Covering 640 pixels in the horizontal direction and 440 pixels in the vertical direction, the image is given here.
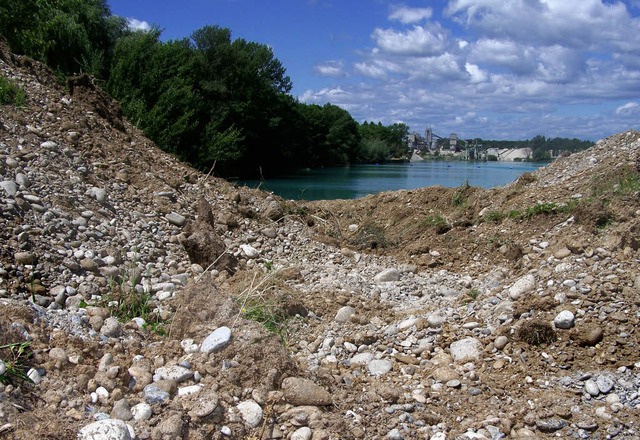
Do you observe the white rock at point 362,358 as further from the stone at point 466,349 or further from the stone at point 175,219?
the stone at point 175,219

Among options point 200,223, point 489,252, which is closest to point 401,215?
point 489,252

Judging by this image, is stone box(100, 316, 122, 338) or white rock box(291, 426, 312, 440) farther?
stone box(100, 316, 122, 338)

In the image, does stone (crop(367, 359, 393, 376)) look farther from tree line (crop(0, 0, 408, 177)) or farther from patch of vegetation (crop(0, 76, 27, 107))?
tree line (crop(0, 0, 408, 177))

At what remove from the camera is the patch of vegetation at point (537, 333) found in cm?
464

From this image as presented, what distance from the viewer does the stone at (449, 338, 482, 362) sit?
4.74 m

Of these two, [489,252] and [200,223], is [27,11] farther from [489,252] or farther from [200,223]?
[489,252]

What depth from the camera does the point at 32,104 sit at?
27.0 feet

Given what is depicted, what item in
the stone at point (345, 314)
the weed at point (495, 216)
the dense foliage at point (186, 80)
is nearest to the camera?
the stone at point (345, 314)

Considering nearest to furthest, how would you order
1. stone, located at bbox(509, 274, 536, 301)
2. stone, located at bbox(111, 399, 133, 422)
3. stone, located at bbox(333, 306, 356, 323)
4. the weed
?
stone, located at bbox(111, 399, 133, 422)
stone, located at bbox(509, 274, 536, 301)
stone, located at bbox(333, 306, 356, 323)
the weed

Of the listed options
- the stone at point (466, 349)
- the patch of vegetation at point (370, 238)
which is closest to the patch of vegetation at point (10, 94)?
the patch of vegetation at point (370, 238)

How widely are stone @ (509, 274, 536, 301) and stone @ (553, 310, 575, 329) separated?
2.55 ft

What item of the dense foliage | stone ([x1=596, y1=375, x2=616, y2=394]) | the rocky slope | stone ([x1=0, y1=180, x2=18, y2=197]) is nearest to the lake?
the dense foliage

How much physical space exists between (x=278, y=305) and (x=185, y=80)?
26.7m

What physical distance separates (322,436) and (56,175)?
15.5ft
